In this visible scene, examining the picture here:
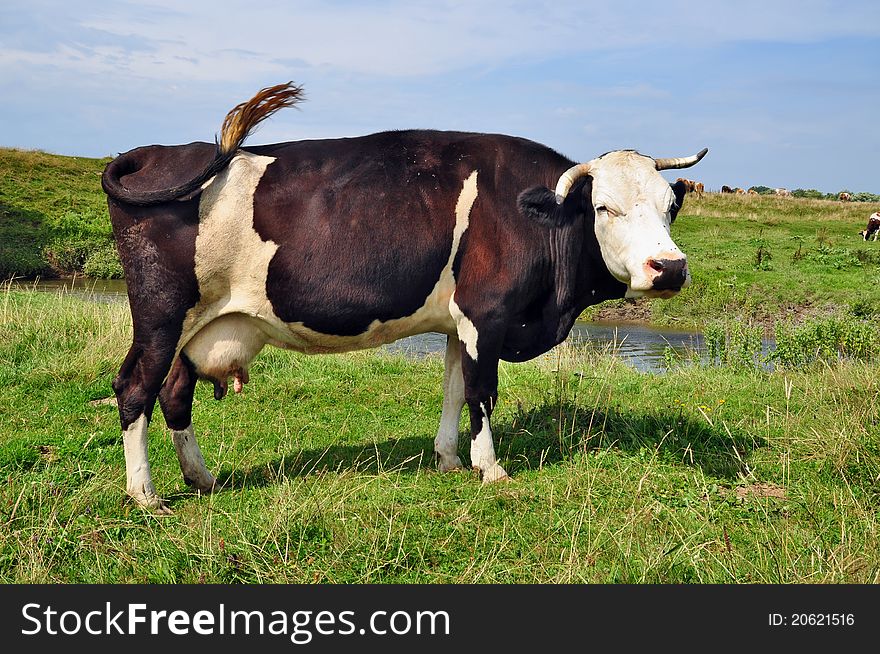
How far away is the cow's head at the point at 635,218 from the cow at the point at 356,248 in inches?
0.5

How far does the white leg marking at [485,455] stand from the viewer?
241 inches

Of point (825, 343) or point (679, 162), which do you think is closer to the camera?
point (679, 162)

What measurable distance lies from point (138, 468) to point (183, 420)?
0.55 metres

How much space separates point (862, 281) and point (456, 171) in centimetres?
1770

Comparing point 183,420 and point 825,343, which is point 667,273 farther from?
point 825,343

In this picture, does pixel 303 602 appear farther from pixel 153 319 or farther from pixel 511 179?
pixel 511 179

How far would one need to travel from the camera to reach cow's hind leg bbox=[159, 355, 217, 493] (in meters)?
5.96

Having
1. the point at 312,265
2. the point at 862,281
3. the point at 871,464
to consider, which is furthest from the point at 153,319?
the point at 862,281

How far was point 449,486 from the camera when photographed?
5.90 m

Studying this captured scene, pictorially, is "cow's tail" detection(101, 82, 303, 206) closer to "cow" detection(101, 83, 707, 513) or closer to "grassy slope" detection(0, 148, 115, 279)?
"cow" detection(101, 83, 707, 513)

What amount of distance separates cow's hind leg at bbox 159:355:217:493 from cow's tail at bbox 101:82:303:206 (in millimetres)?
1213

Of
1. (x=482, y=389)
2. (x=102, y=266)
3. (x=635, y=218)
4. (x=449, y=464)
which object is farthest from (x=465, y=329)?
(x=102, y=266)

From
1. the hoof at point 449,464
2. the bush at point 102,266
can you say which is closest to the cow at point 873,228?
the bush at point 102,266

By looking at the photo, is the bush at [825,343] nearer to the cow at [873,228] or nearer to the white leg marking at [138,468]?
the white leg marking at [138,468]
